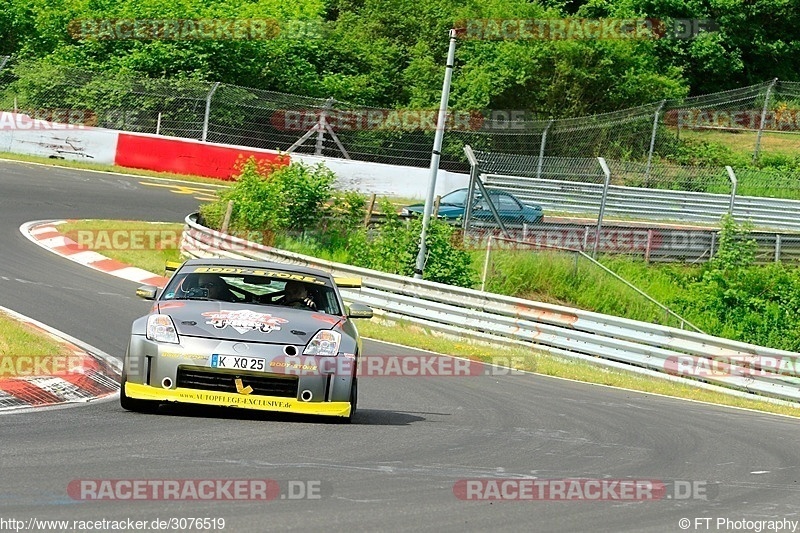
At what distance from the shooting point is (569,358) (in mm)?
17281

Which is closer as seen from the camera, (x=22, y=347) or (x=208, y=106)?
(x=22, y=347)

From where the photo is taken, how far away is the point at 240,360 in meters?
8.97

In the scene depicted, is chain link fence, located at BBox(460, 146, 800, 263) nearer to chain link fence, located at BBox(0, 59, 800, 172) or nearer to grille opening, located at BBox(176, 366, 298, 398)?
chain link fence, located at BBox(0, 59, 800, 172)

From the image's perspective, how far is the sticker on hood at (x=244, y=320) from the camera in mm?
9242

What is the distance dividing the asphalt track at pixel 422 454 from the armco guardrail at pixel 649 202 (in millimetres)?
10714

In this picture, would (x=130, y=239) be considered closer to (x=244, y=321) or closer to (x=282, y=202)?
(x=282, y=202)

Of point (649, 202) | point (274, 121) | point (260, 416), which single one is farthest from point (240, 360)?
point (274, 121)

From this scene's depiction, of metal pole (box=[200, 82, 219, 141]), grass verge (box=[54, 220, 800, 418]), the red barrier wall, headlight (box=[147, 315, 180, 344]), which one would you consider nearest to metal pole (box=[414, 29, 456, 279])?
grass verge (box=[54, 220, 800, 418])

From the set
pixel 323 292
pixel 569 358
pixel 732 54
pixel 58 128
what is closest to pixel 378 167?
pixel 58 128

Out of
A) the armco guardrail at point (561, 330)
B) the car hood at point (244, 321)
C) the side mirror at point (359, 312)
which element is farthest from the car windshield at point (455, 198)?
the car hood at point (244, 321)

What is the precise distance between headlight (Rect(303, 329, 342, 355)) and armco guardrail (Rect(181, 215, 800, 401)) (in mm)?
7930

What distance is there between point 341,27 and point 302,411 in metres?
34.8

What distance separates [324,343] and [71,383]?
8.02 ft

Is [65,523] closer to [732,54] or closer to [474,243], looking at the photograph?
[474,243]
